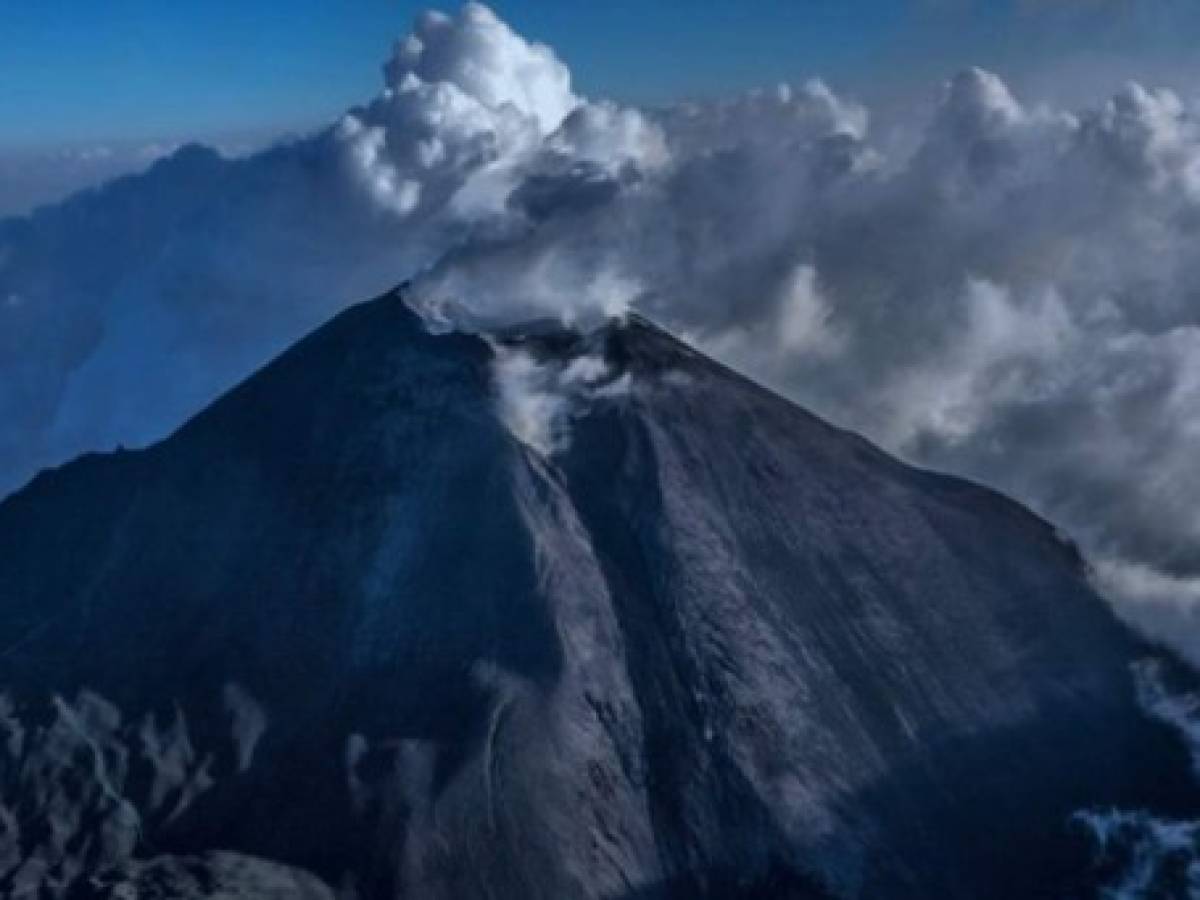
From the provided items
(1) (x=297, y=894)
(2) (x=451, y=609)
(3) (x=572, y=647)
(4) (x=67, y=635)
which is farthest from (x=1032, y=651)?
(4) (x=67, y=635)

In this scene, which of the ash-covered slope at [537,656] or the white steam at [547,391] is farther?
the white steam at [547,391]

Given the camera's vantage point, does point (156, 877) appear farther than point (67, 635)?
No

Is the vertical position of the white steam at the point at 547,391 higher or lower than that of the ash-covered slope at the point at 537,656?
higher

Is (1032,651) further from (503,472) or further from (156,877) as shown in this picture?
(156,877)

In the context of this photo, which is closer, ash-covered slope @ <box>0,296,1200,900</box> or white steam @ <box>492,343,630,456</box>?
ash-covered slope @ <box>0,296,1200,900</box>

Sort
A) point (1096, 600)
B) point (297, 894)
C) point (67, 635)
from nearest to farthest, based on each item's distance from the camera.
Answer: point (297, 894), point (67, 635), point (1096, 600)

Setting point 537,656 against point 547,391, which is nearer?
point 537,656

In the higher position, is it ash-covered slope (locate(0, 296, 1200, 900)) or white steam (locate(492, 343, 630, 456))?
white steam (locate(492, 343, 630, 456))

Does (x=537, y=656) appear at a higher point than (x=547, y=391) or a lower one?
lower
